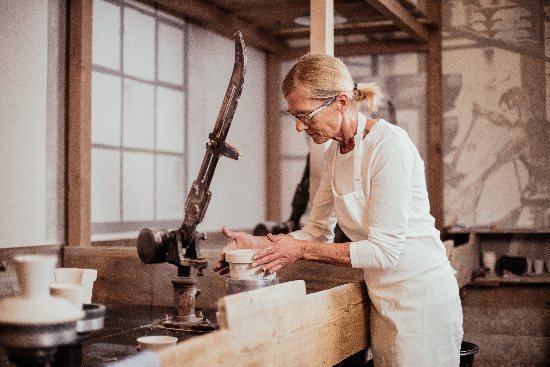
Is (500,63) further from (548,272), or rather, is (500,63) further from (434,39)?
(548,272)

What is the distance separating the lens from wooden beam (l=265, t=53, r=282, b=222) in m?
6.36

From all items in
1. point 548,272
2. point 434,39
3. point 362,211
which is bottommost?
point 548,272

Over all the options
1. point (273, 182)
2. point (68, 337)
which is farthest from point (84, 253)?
point (273, 182)

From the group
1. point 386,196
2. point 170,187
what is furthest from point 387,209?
point 170,187

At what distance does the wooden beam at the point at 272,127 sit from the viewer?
250 inches

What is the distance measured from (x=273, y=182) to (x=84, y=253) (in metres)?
3.38

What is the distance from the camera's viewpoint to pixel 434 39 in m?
5.80

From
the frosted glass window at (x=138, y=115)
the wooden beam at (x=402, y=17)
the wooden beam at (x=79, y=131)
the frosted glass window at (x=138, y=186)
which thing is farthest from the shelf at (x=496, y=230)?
the wooden beam at (x=79, y=131)

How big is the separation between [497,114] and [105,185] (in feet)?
12.6

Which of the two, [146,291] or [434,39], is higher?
[434,39]

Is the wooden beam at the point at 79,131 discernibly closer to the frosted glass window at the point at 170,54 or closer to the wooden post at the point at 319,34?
the frosted glass window at the point at 170,54

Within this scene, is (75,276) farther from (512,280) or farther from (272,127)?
(272,127)

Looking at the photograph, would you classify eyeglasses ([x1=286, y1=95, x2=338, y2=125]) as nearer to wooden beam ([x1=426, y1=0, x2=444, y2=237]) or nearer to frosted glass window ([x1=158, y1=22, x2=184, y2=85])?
frosted glass window ([x1=158, y1=22, x2=184, y2=85])

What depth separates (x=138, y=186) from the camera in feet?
14.0
